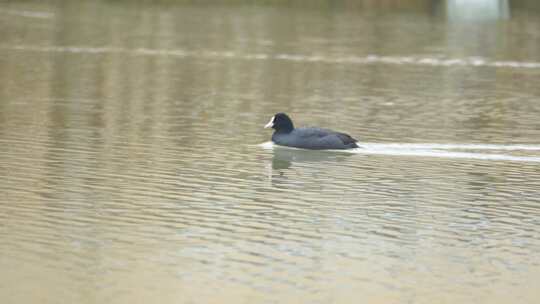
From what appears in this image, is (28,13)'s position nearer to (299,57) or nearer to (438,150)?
(299,57)

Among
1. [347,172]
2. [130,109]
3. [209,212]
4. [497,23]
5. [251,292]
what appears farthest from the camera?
[497,23]

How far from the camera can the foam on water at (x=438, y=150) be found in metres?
19.4

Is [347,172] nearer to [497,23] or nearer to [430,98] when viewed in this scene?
[430,98]

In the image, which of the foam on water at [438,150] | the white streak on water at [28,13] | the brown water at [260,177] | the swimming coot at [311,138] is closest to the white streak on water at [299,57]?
the brown water at [260,177]

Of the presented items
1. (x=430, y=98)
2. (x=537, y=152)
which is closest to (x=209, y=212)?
(x=537, y=152)

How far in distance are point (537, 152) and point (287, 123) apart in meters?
3.27

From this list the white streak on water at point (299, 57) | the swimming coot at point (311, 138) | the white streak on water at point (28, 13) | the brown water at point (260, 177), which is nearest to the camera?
the brown water at point (260, 177)

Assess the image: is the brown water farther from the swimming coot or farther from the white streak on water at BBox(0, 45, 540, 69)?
the swimming coot

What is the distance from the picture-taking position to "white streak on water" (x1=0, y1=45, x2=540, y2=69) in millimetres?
35156

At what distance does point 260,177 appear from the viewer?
17188 mm

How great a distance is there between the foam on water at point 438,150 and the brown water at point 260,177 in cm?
4

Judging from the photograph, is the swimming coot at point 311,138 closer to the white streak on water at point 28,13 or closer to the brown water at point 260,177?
the brown water at point 260,177

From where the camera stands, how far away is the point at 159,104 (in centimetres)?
2503

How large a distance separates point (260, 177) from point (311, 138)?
7.96 ft
